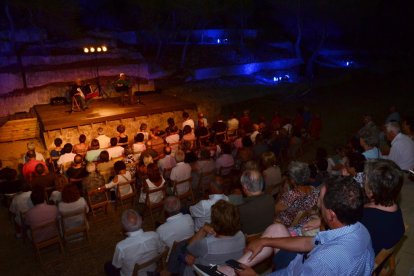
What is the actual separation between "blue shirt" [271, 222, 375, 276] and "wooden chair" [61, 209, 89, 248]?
429cm

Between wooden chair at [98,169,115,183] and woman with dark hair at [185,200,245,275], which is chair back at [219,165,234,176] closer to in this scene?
wooden chair at [98,169,115,183]

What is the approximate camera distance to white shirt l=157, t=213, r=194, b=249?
448 centimetres

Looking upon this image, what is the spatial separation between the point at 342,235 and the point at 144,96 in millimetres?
13260

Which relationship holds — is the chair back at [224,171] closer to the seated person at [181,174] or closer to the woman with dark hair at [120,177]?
the seated person at [181,174]

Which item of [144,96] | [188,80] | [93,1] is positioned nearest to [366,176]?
[144,96]

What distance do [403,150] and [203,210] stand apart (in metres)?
3.76

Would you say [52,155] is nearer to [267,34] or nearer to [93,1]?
[93,1]

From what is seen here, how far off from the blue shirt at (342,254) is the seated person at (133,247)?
237 cm

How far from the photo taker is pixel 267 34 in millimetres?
31766

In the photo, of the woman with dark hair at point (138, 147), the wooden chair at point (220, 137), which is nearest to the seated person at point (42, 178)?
the woman with dark hair at point (138, 147)

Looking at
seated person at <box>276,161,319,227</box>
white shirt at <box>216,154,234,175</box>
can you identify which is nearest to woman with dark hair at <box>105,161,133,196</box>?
white shirt at <box>216,154,234,175</box>

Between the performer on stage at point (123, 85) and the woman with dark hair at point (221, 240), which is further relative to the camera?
the performer on stage at point (123, 85)

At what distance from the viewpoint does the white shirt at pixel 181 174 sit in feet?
21.6

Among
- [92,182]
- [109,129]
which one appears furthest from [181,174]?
[109,129]
